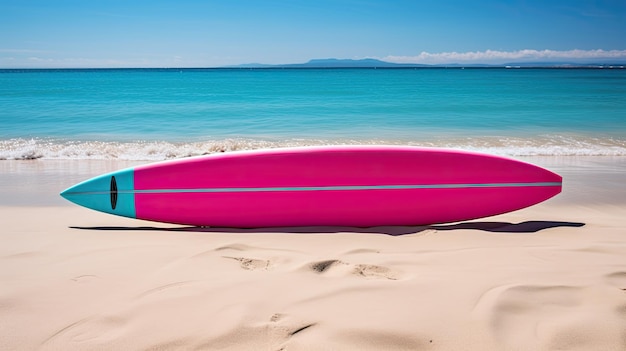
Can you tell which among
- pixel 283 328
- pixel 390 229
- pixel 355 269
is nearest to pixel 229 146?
pixel 390 229

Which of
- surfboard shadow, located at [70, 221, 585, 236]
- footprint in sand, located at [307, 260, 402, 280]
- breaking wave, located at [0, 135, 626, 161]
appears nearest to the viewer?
footprint in sand, located at [307, 260, 402, 280]

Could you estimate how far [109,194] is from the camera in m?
3.29

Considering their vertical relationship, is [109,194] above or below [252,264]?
above

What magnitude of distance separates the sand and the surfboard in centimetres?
13

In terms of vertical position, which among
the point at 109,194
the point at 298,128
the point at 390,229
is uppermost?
the point at 298,128

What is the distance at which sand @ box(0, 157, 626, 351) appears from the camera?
1562 millimetres

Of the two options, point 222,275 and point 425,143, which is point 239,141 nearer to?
point 425,143

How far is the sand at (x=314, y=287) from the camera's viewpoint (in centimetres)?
156

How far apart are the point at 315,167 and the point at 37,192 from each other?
285cm

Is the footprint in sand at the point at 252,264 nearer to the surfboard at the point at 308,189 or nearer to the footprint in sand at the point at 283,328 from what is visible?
the footprint in sand at the point at 283,328

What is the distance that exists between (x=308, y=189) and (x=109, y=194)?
1.36m

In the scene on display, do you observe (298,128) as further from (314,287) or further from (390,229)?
(314,287)

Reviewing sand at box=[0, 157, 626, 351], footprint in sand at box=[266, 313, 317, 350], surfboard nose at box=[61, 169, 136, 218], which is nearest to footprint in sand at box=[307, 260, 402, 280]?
sand at box=[0, 157, 626, 351]

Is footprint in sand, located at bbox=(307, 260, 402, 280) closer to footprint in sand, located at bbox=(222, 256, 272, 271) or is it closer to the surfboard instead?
footprint in sand, located at bbox=(222, 256, 272, 271)
